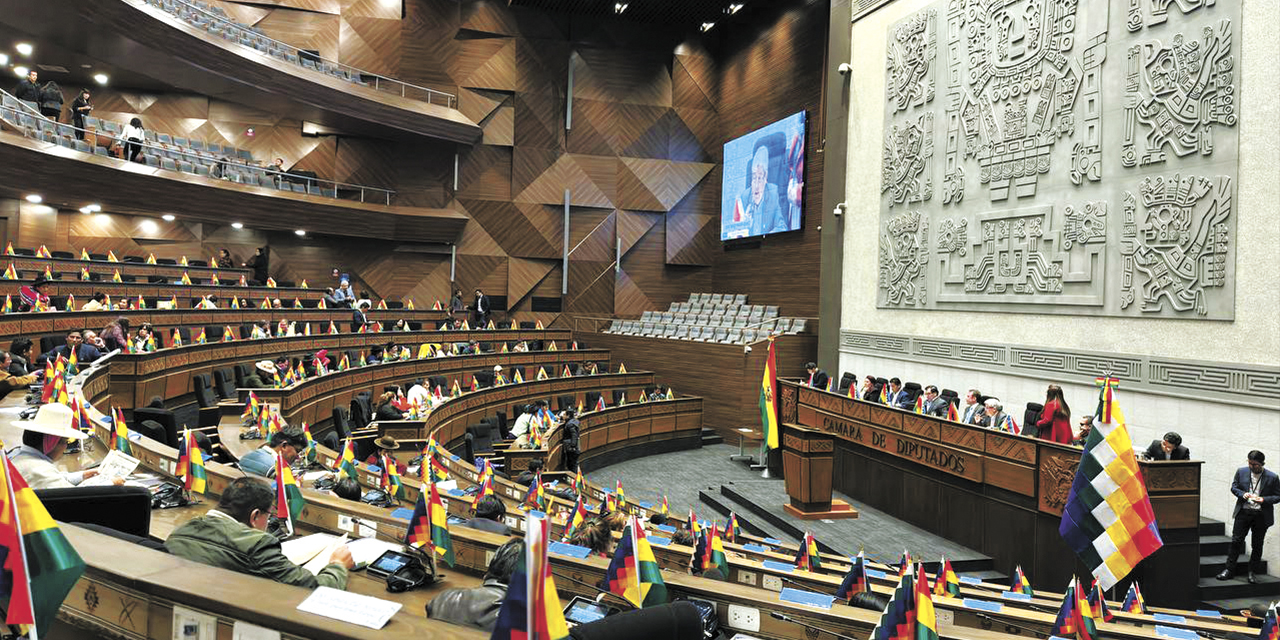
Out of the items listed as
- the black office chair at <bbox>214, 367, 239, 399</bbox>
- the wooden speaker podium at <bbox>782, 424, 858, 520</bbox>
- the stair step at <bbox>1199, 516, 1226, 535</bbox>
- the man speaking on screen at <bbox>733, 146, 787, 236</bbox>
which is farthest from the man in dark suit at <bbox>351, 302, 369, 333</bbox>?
the stair step at <bbox>1199, 516, 1226, 535</bbox>

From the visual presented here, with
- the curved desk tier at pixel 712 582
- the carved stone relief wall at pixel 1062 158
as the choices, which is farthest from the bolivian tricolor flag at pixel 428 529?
the carved stone relief wall at pixel 1062 158

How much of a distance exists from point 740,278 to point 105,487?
15.8 m

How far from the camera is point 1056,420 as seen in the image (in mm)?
7102

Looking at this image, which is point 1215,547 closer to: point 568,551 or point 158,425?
point 568,551

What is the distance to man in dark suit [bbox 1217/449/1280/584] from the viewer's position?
6.16 meters

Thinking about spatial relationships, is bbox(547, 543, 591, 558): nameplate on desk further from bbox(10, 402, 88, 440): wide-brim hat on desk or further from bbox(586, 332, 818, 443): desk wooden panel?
bbox(586, 332, 818, 443): desk wooden panel

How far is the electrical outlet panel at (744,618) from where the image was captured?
2.13m

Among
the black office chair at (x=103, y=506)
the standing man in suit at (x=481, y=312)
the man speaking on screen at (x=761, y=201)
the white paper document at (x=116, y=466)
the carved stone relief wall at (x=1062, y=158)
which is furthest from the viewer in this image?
the standing man in suit at (x=481, y=312)

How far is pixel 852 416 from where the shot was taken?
895 cm

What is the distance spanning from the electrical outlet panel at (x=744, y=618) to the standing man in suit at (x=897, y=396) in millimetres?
7190

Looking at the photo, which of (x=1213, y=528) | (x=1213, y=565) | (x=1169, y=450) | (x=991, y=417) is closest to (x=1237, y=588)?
(x=1213, y=565)

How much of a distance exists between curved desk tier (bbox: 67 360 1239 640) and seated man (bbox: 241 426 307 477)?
45 cm

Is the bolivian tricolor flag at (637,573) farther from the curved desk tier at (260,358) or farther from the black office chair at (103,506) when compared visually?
the curved desk tier at (260,358)

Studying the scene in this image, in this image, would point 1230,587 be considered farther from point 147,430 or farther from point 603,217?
point 603,217
